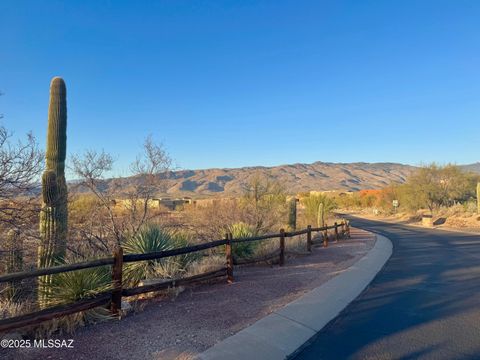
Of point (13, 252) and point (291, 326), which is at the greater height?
point (13, 252)

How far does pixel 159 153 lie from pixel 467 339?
51.4ft

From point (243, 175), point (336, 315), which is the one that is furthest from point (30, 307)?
point (243, 175)

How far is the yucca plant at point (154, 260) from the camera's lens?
28.2 feet

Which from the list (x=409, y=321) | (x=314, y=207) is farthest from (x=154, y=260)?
(x=314, y=207)

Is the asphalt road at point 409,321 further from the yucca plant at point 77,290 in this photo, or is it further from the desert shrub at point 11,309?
the desert shrub at point 11,309

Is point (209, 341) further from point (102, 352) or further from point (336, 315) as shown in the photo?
point (336, 315)

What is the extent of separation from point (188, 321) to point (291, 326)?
1738 mm

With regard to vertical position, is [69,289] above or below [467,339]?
above

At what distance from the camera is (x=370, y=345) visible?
212 inches

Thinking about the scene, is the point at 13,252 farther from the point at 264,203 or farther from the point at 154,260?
the point at 264,203

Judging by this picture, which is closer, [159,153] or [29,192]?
[29,192]

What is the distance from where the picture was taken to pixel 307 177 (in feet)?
516

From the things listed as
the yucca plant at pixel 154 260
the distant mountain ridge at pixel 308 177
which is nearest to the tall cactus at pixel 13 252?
the yucca plant at pixel 154 260

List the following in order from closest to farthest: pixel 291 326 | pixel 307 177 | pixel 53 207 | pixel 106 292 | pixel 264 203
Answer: pixel 291 326 < pixel 106 292 < pixel 53 207 < pixel 264 203 < pixel 307 177
